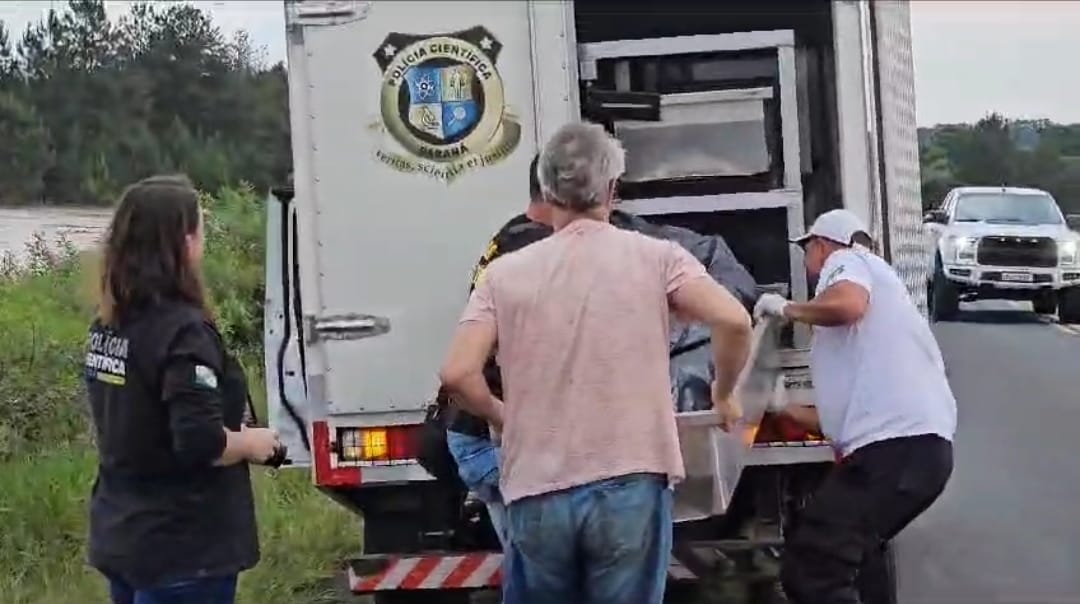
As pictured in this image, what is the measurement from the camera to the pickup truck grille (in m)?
17.2

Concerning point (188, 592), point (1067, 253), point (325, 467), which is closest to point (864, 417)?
point (325, 467)

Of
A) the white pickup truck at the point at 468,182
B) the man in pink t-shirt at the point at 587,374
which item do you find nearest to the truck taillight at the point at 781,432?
the white pickup truck at the point at 468,182

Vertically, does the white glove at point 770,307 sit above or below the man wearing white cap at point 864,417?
above

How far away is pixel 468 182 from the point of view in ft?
18.0

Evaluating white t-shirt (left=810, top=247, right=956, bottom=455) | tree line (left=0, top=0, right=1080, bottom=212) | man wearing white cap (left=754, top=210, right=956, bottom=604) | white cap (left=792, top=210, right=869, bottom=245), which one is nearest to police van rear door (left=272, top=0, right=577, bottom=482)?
white cap (left=792, top=210, right=869, bottom=245)

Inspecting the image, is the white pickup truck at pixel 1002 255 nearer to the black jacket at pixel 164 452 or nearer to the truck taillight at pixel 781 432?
the truck taillight at pixel 781 432

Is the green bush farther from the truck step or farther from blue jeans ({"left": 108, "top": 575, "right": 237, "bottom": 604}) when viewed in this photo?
blue jeans ({"left": 108, "top": 575, "right": 237, "bottom": 604})

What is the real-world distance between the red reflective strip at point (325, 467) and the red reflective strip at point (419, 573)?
0.35 metres

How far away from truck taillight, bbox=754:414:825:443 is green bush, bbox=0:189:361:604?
8.27ft

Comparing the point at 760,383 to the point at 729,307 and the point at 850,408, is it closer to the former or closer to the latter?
the point at 850,408

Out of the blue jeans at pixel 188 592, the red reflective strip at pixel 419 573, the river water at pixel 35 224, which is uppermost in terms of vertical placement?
the river water at pixel 35 224

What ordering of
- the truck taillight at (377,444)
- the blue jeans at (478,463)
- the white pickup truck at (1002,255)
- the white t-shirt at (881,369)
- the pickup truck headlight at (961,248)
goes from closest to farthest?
the blue jeans at (478,463) → the white t-shirt at (881,369) → the truck taillight at (377,444) → the white pickup truck at (1002,255) → the pickup truck headlight at (961,248)

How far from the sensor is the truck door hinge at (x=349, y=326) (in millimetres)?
5523

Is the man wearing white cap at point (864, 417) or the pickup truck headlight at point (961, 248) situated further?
the pickup truck headlight at point (961, 248)
